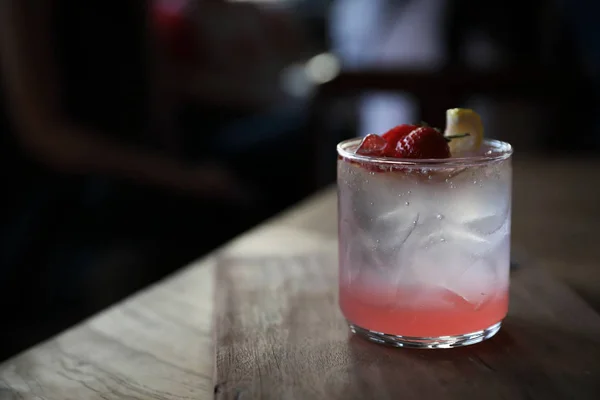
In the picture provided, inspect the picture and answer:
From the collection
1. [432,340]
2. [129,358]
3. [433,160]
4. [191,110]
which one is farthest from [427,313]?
[191,110]

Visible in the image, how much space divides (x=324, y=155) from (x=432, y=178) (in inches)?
104

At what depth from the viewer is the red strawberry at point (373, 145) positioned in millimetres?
832

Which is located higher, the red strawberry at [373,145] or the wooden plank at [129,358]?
the red strawberry at [373,145]

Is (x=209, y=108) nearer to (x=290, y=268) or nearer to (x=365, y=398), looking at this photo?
(x=290, y=268)

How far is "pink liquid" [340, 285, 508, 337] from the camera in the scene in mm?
807

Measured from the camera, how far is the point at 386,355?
80 centimetres

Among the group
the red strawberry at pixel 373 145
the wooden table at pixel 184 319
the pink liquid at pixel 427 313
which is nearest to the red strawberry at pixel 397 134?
the red strawberry at pixel 373 145

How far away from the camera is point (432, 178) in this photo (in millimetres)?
786

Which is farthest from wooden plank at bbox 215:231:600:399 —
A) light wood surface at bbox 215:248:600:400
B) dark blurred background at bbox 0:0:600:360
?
dark blurred background at bbox 0:0:600:360

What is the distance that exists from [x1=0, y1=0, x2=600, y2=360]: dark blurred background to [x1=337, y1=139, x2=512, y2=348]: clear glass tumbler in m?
1.51

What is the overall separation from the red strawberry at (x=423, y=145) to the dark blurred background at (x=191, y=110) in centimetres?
157

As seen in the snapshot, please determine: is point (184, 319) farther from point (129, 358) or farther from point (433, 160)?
point (433, 160)

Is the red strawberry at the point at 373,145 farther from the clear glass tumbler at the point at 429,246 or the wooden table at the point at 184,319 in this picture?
the wooden table at the point at 184,319

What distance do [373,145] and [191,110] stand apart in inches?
103
